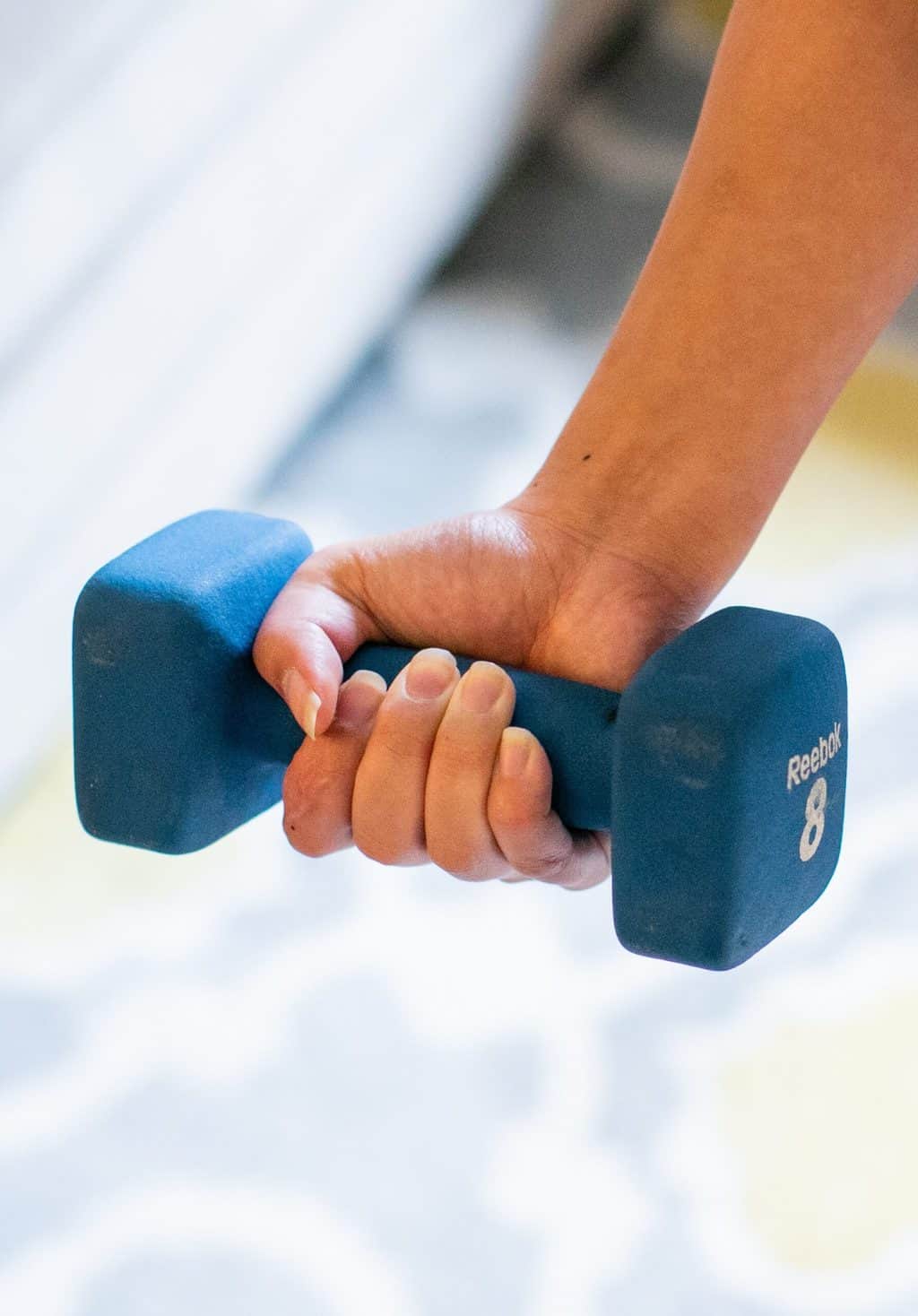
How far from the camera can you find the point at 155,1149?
1.07 m

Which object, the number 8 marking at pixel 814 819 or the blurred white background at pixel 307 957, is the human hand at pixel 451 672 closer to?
the number 8 marking at pixel 814 819

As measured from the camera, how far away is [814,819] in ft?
2.15

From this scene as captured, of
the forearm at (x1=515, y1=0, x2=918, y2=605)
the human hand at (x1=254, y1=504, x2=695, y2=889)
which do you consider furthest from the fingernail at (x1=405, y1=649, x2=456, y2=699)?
the forearm at (x1=515, y1=0, x2=918, y2=605)

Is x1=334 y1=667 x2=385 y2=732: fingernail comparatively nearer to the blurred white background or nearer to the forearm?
the forearm

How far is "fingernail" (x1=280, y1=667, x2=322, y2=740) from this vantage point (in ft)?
2.25

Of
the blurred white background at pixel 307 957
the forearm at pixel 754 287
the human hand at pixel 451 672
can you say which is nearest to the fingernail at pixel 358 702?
the human hand at pixel 451 672

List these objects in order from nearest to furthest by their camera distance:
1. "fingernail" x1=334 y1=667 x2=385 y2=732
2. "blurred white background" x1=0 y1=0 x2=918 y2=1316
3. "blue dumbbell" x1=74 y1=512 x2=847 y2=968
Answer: "blue dumbbell" x1=74 y1=512 x2=847 y2=968 < "fingernail" x1=334 y1=667 x2=385 y2=732 < "blurred white background" x1=0 y1=0 x2=918 y2=1316

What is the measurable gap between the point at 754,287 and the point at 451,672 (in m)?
0.20

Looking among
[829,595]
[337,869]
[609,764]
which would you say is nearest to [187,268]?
[337,869]

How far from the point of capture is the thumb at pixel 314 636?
0.69 metres

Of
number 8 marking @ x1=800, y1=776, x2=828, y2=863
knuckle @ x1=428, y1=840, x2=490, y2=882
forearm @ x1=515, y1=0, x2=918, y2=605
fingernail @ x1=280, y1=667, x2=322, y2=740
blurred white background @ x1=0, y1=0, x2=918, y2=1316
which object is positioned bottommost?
blurred white background @ x1=0, y1=0, x2=918, y2=1316

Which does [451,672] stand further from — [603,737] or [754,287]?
[754,287]

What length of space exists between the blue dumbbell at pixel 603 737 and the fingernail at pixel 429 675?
3 centimetres

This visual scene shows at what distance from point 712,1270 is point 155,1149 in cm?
33
